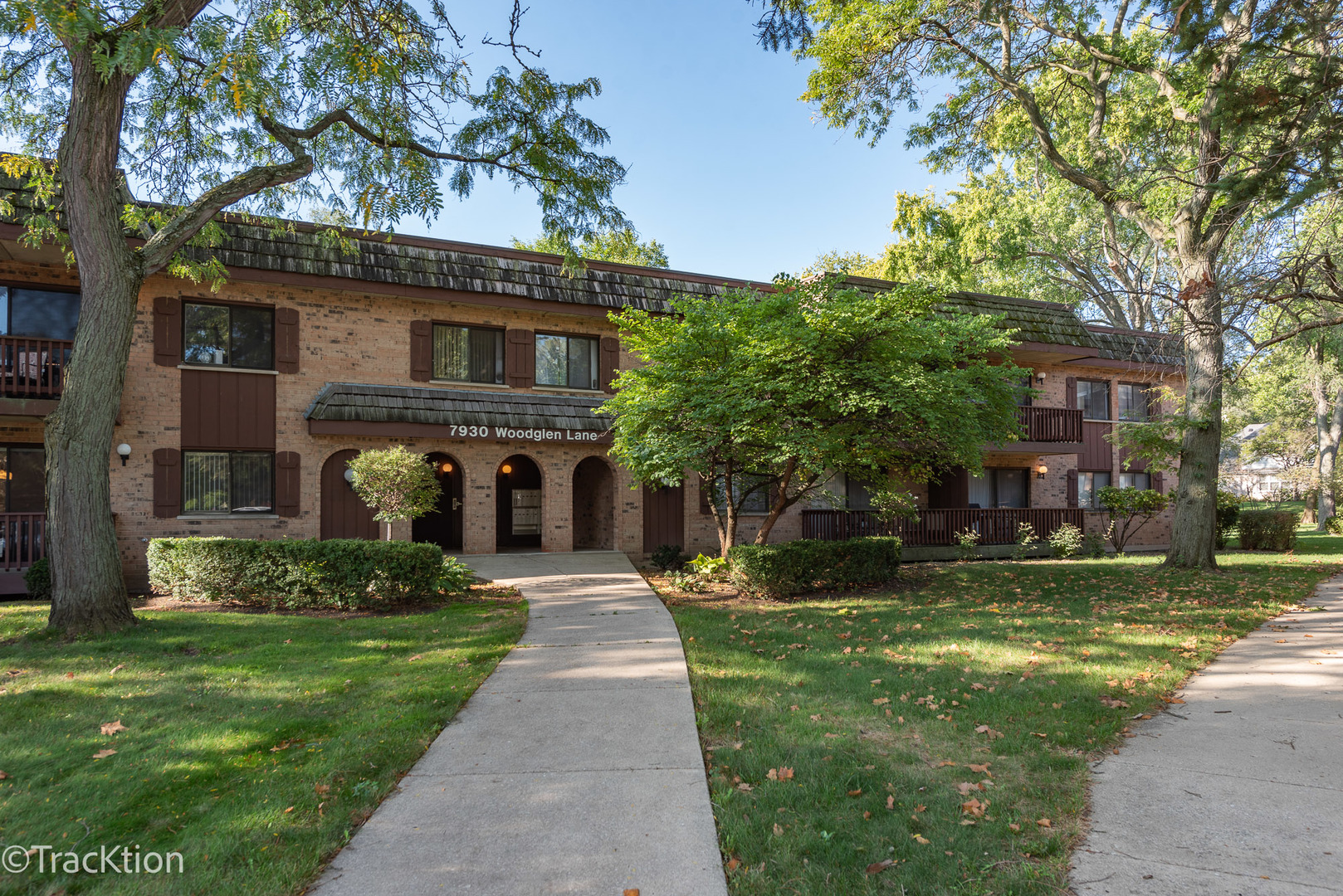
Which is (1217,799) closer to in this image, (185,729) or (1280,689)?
(1280,689)

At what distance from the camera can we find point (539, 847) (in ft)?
10.6

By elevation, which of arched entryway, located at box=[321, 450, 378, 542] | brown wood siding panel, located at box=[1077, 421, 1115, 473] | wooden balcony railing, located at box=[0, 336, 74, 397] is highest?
wooden balcony railing, located at box=[0, 336, 74, 397]

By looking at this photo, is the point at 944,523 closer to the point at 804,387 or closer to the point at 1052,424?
the point at 1052,424

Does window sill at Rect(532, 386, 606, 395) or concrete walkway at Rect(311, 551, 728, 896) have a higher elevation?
window sill at Rect(532, 386, 606, 395)

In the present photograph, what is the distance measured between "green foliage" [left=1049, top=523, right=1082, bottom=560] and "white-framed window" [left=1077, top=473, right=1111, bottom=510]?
347 cm

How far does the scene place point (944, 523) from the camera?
18.1 meters

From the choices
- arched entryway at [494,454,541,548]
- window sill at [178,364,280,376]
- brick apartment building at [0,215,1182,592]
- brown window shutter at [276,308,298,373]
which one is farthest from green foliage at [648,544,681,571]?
window sill at [178,364,280,376]

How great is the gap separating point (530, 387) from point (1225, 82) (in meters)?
12.4

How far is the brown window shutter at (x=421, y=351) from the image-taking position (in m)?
14.6

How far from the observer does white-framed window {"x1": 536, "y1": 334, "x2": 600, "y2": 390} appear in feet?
52.3

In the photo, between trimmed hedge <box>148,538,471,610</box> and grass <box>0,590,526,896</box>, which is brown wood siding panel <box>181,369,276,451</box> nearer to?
trimmed hedge <box>148,538,471,610</box>

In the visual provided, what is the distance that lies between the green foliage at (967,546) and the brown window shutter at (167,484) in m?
17.4

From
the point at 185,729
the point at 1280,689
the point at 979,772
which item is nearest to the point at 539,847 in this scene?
the point at 979,772

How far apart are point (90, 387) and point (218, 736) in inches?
213
